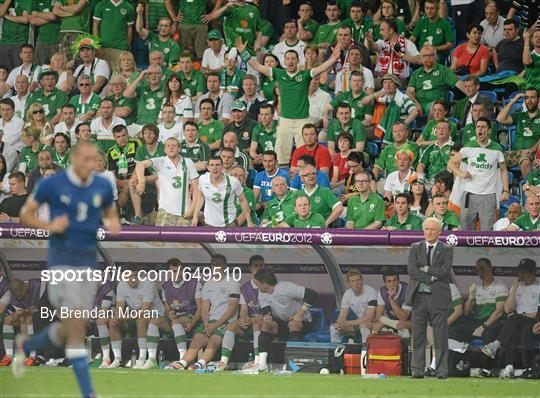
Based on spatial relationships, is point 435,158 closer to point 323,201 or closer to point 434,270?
point 323,201

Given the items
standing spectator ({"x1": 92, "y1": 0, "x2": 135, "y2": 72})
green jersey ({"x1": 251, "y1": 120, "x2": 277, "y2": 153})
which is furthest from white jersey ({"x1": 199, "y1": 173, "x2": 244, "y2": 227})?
standing spectator ({"x1": 92, "y1": 0, "x2": 135, "y2": 72})

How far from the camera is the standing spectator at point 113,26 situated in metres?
19.7

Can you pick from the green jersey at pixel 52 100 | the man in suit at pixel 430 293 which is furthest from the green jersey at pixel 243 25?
the man in suit at pixel 430 293

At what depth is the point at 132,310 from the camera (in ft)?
45.9

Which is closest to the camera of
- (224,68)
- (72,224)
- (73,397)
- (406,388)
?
(72,224)

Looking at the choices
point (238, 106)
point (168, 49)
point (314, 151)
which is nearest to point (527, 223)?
point (314, 151)

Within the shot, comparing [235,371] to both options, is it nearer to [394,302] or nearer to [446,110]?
[394,302]

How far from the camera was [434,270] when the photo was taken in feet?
42.2

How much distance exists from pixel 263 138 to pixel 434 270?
509 cm

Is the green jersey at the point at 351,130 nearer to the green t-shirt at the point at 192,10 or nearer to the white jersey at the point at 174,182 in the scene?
the white jersey at the point at 174,182

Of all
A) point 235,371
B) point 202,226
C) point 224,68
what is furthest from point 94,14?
point 235,371

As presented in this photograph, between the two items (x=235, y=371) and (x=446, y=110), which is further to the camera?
(x=446, y=110)

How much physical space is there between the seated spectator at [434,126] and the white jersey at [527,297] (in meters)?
3.51

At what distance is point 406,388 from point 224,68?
825 centimetres
